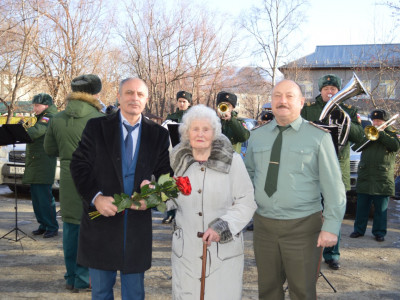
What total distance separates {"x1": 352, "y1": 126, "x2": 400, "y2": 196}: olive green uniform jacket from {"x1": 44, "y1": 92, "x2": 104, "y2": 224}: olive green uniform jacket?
470cm

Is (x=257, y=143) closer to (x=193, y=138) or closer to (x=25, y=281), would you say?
(x=193, y=138)

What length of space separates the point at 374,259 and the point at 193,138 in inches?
164

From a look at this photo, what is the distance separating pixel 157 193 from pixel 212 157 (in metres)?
0.48

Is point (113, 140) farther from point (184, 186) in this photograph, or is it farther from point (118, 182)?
point (184, 186)

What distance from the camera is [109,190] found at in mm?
2854

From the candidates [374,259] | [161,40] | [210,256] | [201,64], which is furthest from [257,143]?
[201,64]

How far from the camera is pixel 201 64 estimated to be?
23391 mm

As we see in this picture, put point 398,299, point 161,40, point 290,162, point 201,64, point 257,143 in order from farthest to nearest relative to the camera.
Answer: point 201,64 < point 161,40 < point 398,299 < point 257,143 < point 290,162

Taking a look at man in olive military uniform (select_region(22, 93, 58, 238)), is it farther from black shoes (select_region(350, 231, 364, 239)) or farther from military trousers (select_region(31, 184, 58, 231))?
black shoes (select_region(350, 231, 364, 239))

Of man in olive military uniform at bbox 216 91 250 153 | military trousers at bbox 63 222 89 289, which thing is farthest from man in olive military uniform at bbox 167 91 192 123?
military trousers at bbox 63 222 89 289

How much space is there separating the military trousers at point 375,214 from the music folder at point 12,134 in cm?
558

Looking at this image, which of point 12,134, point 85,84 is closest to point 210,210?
point 85,84

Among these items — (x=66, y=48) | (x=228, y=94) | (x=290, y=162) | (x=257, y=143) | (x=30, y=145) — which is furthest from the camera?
(x=66, y=48)

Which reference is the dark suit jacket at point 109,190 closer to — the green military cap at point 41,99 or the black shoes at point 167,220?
the green military cap at point 41,99
